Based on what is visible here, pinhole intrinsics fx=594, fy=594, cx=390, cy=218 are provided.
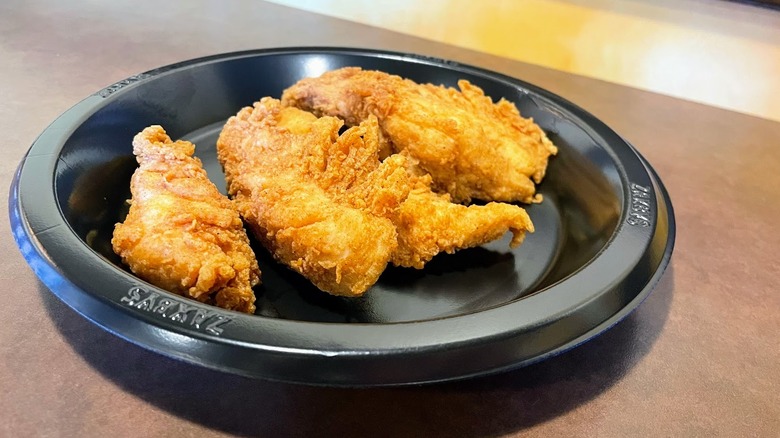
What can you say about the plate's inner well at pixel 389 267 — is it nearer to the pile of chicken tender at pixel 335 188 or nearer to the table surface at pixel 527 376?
the pile of chicken tender at pixel 335 188

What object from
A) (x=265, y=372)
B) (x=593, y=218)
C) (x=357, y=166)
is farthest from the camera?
(x=593, y=218)

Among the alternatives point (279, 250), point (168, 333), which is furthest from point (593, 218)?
point (168, 333)

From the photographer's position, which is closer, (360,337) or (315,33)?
(360,337)

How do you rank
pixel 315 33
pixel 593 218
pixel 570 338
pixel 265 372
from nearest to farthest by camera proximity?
1. pixel 265 372
2. pixel 570 338
3. pixel 593 218
4. pixel 315 33

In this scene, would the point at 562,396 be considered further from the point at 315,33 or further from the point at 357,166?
the point at 315,33

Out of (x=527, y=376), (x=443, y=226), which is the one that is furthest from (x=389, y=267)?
(x=527, y=376)

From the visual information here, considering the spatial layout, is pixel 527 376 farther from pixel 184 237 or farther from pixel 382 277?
pixel 184 237

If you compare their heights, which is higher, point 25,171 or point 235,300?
point 25,171

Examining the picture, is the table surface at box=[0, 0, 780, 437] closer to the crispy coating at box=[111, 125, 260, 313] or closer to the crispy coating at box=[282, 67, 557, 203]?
the crispy coating at box=[111, 125, 260, 313]
